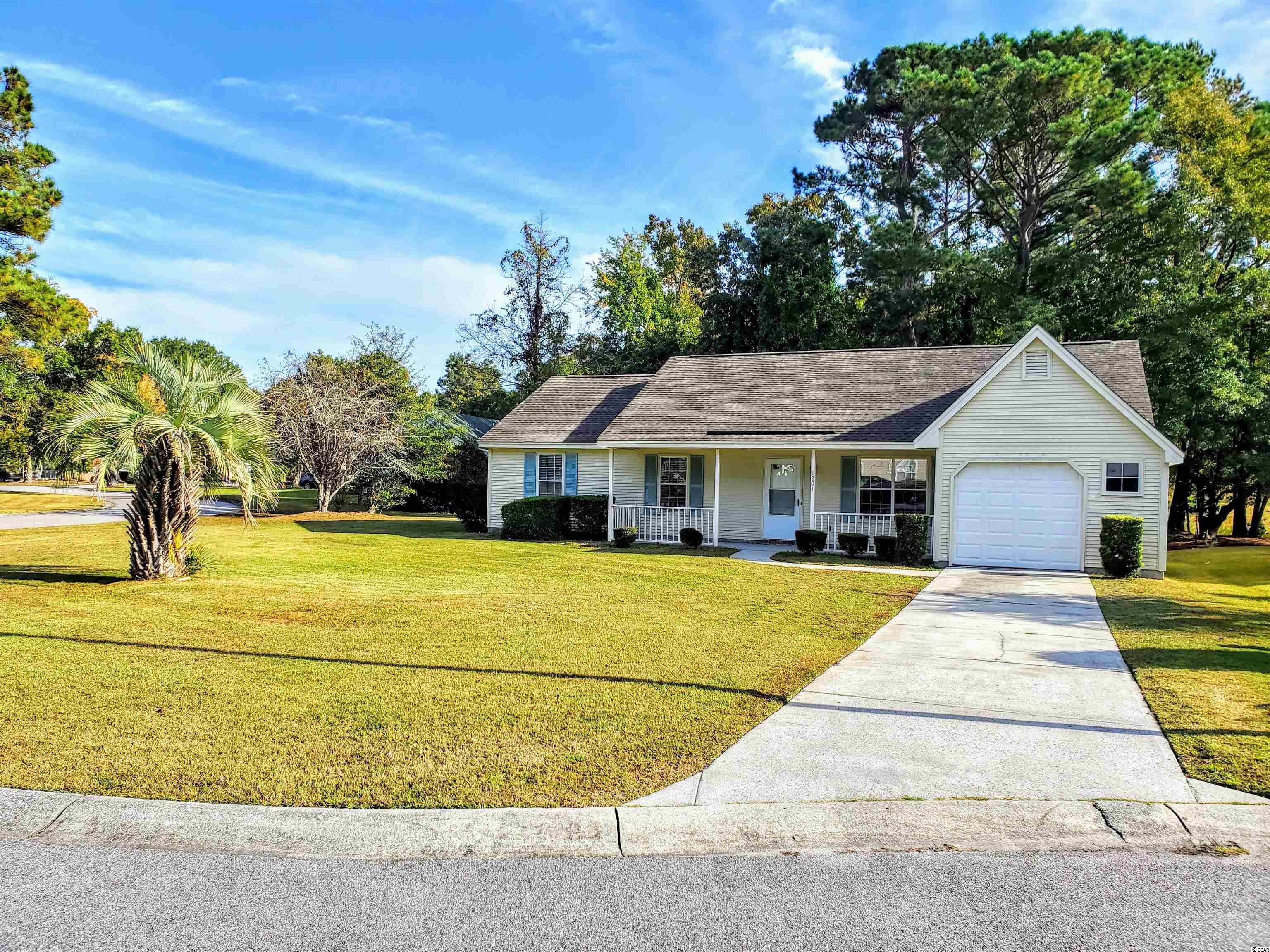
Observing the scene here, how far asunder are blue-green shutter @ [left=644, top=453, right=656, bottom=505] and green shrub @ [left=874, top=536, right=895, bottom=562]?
21.6 feet

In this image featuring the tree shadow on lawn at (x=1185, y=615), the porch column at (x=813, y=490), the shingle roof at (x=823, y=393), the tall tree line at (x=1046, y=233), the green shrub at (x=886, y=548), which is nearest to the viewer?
the tree shadow on lawn at (x=1185, y=615)

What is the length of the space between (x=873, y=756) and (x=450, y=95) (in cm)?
1456

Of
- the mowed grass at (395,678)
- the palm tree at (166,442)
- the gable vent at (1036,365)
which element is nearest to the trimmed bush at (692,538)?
the mowed grass at (395,678)

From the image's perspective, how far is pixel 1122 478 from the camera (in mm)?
16188

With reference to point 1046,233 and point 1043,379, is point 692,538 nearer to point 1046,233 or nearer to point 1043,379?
point 1043,379

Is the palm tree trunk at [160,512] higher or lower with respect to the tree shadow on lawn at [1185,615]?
higher

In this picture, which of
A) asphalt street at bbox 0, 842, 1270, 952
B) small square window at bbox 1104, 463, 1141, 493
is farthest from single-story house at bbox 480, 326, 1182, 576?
asphalt street at bbox 0, 842, 1270, 952

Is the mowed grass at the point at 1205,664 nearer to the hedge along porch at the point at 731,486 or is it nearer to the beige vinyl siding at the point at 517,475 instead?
the hedge along porch at the point at 731,486

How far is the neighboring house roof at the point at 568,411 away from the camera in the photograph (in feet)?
75.1

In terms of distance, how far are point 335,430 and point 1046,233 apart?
91.8ft

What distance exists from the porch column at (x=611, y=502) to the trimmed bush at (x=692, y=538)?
188cm

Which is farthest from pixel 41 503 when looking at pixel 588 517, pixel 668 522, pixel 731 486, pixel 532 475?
pixel 731 486

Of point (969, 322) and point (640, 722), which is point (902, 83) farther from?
point (640, 722)

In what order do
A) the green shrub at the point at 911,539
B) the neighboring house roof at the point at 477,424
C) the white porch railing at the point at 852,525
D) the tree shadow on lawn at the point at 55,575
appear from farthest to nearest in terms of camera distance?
the neighboring house roof at the point at 477,424 < the white porch railing at the point at 852,525 < the green shrub at the point at 911,539 < the tree shadow on lawn at the point at 55,575
